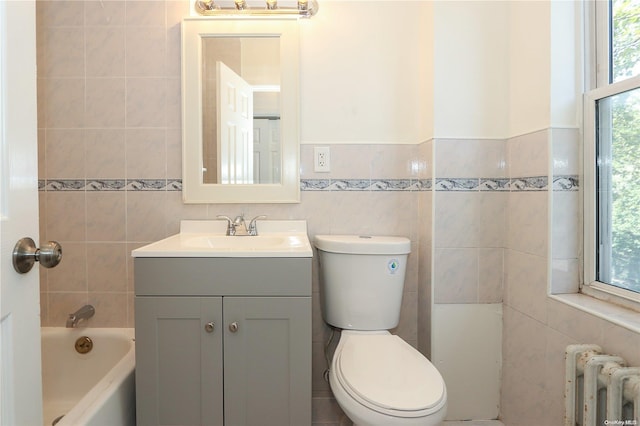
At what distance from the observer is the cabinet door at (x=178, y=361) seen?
1.28 m

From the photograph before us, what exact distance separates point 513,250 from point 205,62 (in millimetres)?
1588

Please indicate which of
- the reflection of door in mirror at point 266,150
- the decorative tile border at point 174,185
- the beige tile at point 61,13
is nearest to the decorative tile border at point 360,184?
the decorative tile border at point 174,185

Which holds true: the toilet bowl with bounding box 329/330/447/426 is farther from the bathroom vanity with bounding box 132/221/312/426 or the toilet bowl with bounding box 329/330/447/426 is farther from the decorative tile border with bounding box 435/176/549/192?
the decorative tile border with bounding box 435/176/549/192

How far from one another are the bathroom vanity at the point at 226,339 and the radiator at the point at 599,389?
2.70 feet

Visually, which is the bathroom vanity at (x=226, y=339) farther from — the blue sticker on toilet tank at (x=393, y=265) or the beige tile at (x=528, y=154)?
the beige tile at (x=528, y=154)

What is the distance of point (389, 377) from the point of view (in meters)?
1.20

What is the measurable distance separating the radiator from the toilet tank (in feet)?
2.08

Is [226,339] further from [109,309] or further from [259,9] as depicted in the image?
[259,9]

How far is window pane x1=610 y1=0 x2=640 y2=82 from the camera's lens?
1204mm

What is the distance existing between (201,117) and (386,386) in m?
1.35

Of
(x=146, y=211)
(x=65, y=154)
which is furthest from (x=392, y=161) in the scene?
(x=65, y=154)

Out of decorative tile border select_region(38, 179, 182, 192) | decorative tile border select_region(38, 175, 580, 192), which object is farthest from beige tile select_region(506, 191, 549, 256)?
decorative tile border select_region(38, 179, 182, 192)

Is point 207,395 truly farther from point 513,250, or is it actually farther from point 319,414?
point 513,250

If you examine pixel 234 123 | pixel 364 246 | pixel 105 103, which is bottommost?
pixel 364 246
